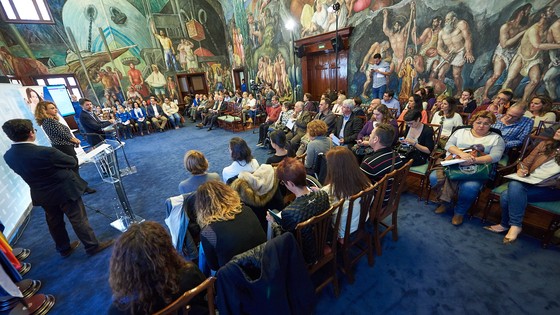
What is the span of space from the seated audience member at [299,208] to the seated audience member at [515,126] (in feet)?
9.36

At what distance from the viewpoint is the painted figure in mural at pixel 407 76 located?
5.13 meters

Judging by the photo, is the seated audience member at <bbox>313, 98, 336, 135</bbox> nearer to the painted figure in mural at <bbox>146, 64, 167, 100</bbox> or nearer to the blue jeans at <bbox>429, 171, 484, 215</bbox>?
the blue jeans at <bbox>429, 171, 484, 215</bbox>

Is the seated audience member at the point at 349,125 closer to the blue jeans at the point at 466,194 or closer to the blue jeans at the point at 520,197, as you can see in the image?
the blue jeans at the point at 466,194

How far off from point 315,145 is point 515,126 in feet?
8.10

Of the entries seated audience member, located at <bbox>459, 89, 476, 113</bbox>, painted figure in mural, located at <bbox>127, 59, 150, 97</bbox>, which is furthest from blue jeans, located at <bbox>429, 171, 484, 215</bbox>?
painted figure in mural, located at <bbox>127, 59, 150, 97</bbox>

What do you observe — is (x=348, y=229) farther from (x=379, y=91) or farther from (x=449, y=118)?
(x=379, y=91)

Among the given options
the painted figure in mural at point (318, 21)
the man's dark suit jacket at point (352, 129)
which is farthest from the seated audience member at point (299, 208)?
the painted figure in mural at point (318, 21)

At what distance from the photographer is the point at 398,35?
204 inches

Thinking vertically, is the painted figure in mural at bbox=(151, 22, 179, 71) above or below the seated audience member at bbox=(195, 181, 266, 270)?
above

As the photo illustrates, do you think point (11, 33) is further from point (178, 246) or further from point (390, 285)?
point (390, 285)

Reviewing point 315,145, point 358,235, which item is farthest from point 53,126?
point 358,235

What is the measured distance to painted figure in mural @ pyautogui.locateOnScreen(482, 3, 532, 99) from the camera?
3.50m

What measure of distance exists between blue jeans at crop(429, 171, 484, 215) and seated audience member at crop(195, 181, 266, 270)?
229cm

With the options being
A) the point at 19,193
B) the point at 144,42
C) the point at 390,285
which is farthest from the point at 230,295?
the point at 144,42
